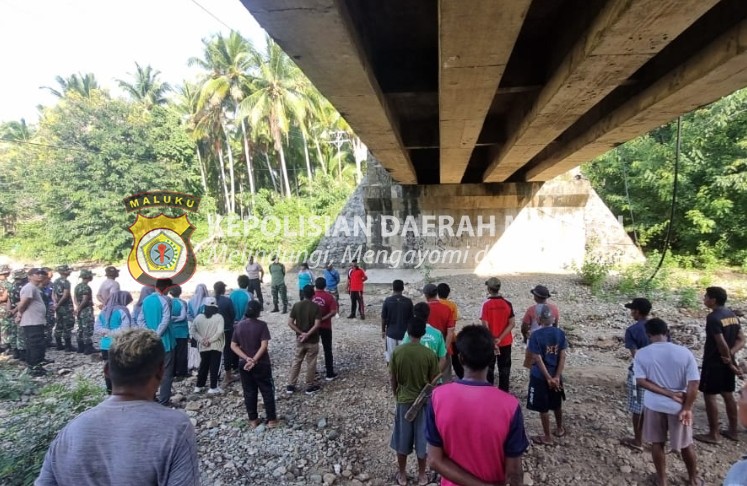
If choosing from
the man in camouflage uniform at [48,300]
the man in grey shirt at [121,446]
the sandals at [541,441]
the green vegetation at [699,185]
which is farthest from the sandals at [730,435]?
the green vegetation at [699,185]

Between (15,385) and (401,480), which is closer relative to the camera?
(401,480)

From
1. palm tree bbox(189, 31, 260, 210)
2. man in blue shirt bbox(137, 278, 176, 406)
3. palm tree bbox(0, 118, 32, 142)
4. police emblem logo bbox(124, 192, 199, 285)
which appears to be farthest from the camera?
palm tree bbox(0, 118, 32, 142)

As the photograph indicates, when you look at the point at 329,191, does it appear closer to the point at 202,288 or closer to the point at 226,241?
the point at 226,241

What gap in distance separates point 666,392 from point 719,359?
1.48 meters

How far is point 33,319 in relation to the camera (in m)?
6.21

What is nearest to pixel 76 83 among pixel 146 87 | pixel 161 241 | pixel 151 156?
pixel 146 87

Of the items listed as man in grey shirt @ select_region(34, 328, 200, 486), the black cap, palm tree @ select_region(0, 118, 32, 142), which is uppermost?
palm tree @ select_region(0, 118, 32, 142)

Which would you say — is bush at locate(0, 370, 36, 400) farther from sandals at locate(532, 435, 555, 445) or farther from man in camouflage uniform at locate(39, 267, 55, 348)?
sandals at locate(532, 435, 555, 445)

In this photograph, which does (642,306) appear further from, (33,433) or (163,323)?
(33,433)

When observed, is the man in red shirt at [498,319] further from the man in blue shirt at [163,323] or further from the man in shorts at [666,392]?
the man in blue shirt at [163,323]

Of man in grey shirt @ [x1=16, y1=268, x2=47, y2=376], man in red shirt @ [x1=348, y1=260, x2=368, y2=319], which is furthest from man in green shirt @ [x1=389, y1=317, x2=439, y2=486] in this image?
man in grey shirt @ [x1=16, y1=268, x2=47, y2=376]

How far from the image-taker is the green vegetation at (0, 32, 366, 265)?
23188 millimetres

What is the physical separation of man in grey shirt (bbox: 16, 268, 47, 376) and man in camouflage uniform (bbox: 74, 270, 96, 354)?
0.66 m

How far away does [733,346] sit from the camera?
3.79 meters
